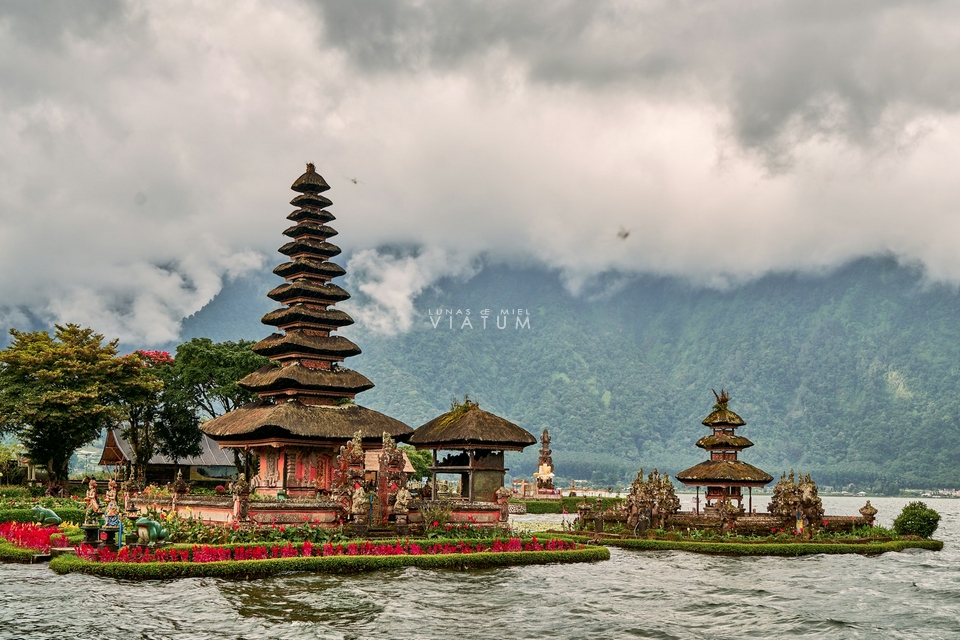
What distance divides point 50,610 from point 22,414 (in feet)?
103

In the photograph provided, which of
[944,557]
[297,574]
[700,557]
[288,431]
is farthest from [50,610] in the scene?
[944,557]

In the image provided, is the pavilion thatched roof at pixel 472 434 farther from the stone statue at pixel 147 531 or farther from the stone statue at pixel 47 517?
the stone statue at pixel 47 517

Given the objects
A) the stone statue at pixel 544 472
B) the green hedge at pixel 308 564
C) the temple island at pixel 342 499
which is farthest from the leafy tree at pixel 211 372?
the stone statue at pixel 544 472

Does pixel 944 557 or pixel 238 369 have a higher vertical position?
pixel 238 369

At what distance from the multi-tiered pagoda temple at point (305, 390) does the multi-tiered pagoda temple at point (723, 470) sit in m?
14.7

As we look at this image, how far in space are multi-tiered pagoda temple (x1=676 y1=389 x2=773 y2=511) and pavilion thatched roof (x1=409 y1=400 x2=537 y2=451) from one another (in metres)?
9.25

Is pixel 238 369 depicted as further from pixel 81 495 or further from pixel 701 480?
pixel 701 480

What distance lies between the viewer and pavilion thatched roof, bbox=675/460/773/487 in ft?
151

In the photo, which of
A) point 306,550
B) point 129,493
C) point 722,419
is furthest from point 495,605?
point 129,493

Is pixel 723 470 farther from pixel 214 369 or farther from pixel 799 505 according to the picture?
pixel 214 369

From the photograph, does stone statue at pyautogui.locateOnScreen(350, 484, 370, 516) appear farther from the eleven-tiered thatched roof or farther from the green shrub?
the green shrub

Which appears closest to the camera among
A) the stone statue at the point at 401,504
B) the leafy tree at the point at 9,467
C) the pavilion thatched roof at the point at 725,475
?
the stone statue at the point at 401,504

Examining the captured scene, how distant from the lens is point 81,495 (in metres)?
54.1

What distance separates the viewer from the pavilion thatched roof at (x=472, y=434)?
41500mm
